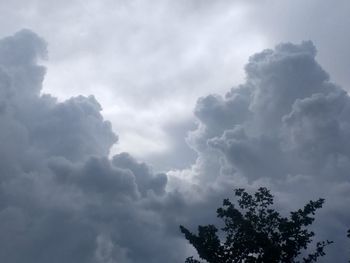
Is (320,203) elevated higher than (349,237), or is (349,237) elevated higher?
(320,203)

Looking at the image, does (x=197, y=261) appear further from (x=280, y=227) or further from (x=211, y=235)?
(x=280, y=227)

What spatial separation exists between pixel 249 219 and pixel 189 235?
5.53 m

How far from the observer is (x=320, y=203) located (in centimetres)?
3553

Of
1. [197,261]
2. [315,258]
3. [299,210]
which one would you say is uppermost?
[299,210]

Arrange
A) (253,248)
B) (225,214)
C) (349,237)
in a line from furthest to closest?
(225,214) → (253,248) → (349,237)

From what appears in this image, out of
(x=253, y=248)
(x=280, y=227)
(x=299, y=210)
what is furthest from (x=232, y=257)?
(x=299, y=210)

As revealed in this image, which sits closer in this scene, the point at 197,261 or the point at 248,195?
the point at 197,261

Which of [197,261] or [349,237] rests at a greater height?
[349,237]

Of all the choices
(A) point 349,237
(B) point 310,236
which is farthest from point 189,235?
(A) point 349,237

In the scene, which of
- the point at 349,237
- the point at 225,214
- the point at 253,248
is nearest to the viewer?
the point at 349,237

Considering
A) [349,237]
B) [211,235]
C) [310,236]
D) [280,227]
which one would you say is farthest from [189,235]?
[349,237]

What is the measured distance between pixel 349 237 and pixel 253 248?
24.6 feet

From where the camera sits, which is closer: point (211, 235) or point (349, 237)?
point (349, 237)

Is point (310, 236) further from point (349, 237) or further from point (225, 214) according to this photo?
point (225, 214)
